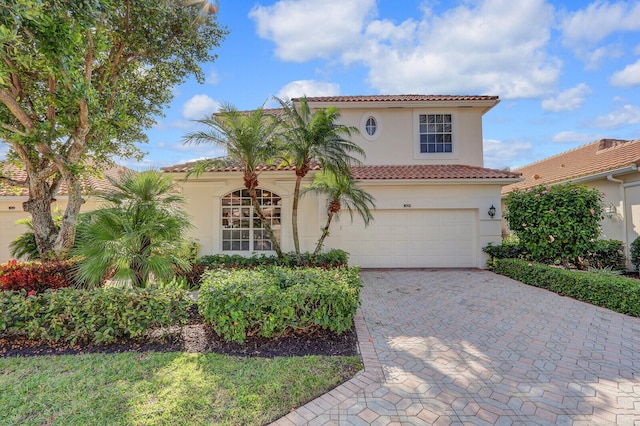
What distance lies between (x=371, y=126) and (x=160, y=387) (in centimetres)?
1297

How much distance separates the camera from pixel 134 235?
570cm

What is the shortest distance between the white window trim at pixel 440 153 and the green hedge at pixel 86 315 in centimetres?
1234

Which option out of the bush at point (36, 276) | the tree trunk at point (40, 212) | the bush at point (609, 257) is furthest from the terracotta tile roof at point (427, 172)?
the tree trunk at point (40, 212)

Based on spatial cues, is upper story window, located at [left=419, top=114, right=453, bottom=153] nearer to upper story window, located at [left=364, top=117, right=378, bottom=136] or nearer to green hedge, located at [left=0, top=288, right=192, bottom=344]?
upper story window, located at [left=364, top=117, right=378, bottom=136]

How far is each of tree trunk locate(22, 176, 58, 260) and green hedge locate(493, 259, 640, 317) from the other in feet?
47.6

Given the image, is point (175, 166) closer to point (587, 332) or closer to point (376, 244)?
point (376, 244)

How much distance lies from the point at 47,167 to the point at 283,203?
7.33 meters

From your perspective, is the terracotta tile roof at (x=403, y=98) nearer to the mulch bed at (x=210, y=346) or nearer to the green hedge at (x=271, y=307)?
the green hedge at (x=271, y=307)

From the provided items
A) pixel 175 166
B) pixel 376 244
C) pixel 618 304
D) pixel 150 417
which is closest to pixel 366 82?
pixel 376 244

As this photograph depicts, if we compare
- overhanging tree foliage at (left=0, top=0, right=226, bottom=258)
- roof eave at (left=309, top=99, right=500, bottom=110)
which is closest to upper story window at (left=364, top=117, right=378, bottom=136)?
roof eave at (left=309, top=99, right=500, bottom=110)

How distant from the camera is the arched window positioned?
1198cm

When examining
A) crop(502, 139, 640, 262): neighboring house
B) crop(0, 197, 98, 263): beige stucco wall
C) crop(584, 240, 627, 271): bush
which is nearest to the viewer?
crop(502, 139, 640, 262): neighboring house

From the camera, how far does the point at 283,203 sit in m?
11.9

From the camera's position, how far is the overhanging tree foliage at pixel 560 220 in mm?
8750
